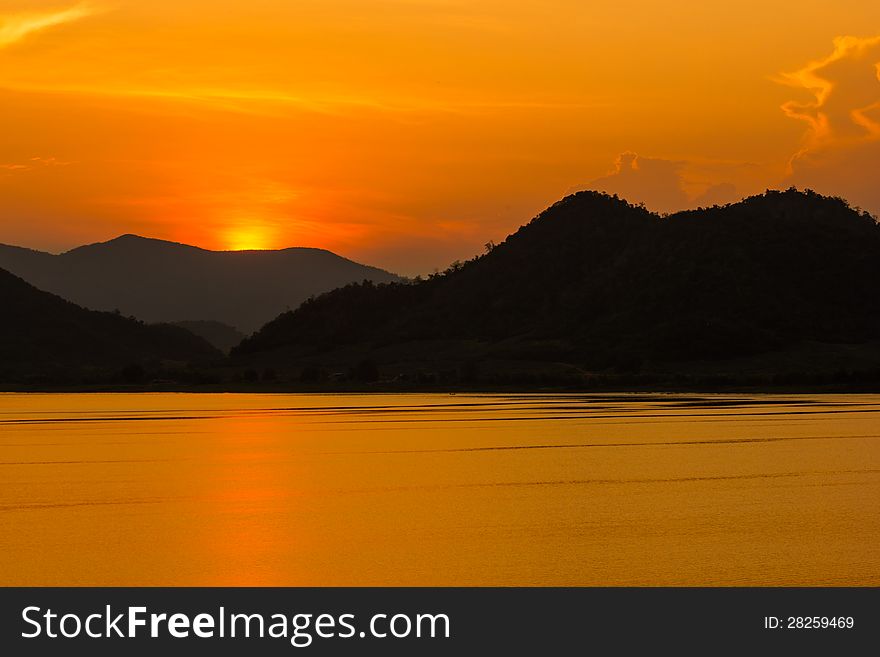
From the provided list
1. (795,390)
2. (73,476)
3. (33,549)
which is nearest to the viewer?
(33,549)

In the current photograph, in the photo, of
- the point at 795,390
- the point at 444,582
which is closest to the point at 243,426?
the point at 444,582

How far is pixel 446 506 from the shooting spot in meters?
35.5

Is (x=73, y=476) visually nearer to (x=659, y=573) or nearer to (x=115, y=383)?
(x=659, y=573)

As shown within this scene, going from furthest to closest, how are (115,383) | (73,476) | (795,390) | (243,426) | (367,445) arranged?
1. (115,383)
2. (795,390)
3. (243,426)
4. (367,445)
5. (73,476)

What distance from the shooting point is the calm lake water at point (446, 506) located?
26312mm

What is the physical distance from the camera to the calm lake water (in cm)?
2631
